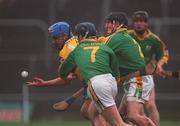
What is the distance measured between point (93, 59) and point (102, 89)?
1.49 ft

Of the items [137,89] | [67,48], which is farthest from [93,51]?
[137,89]

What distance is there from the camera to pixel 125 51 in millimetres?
14297

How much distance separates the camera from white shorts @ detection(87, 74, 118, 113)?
12938 mm

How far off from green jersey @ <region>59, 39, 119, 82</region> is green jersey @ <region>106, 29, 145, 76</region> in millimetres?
997

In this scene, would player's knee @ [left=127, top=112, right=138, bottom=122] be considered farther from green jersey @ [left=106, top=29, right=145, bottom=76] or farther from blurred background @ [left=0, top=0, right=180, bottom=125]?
blurred background @ [left=0, top=0, right=180, bottom=125]

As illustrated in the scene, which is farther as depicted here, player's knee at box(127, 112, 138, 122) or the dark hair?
player's knee at box(127, 112, 138, 122)

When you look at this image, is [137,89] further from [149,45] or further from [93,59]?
[93,59]

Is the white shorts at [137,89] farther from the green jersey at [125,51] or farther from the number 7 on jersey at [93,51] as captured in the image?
the number 7 on jersey at [93,51]

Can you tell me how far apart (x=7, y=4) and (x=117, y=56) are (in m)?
12.0

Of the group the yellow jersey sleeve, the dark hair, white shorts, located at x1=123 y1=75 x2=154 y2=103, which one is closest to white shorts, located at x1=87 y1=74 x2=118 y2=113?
the dark hair

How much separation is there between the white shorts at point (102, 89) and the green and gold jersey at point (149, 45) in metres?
3.51

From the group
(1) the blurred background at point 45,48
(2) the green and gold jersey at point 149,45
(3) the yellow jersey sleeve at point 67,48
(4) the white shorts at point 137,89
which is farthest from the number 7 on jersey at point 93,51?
(1) the blurred background at point 45,48

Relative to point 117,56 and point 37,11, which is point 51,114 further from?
point 117,56

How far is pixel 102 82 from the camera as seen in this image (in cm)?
1293
